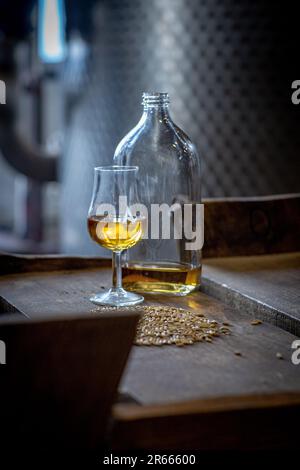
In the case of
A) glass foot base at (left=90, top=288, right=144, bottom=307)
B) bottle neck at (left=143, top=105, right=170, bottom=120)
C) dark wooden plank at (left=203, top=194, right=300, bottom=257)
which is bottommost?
glass foot base at (left=90, top=288, right=144, bottom=307)

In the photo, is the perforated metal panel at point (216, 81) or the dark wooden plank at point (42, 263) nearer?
the dark wooden plank at point (42, 263)

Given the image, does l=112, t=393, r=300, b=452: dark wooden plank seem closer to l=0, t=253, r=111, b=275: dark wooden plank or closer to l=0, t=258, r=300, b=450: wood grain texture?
l=0, t=258, r=300, b=450: wood grain texture

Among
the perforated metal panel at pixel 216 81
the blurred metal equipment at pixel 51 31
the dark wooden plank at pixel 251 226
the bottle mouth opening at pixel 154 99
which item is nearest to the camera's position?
the bottle mouth opening at pixel 154 99

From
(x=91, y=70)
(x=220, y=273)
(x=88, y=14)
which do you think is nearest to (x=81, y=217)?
(x=91, y=70)

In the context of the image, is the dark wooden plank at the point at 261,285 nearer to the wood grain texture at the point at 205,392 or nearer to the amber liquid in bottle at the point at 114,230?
the wood grain texture at the point at 205,392

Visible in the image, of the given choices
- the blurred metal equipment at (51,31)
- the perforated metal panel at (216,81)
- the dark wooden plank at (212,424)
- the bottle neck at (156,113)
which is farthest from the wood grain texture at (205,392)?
the blurred metal equipment at (51,31)

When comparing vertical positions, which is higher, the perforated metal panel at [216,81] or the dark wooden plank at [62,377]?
the perforated metal panel at [216,81]

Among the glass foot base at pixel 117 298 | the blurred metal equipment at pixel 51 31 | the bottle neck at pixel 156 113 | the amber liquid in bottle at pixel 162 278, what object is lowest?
the glass foot base at pixel 117 298

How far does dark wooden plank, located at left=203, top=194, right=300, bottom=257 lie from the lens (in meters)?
2.10

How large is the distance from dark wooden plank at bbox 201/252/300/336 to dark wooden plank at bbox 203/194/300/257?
0.03m

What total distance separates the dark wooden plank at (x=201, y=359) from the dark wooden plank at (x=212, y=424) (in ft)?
0.11

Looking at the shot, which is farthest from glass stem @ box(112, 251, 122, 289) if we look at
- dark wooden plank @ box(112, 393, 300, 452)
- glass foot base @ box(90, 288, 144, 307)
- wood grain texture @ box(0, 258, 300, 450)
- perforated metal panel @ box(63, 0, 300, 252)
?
perforated metal panel @ box(63, 0, 300, 252)

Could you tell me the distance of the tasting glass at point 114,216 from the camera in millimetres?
1632
